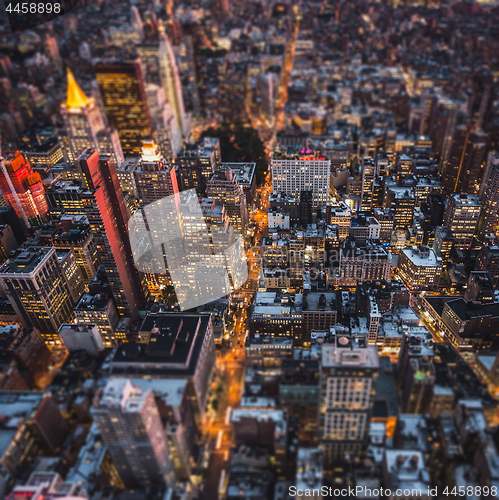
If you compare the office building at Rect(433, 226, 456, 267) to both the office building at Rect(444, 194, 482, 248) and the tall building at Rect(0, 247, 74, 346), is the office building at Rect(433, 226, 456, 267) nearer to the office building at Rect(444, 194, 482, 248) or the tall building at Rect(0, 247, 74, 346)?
the office building at Rect(444, 194, 482, 248)

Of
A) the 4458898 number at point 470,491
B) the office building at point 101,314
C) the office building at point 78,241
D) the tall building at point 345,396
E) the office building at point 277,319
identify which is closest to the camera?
the 4458898 number at point 470,491

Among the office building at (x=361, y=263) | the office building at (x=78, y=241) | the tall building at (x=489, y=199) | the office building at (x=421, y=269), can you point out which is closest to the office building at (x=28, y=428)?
the office building at (x=78, y=241)

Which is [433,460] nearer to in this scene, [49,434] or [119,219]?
[49,434]

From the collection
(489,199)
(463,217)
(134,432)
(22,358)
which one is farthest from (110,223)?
(489,199)

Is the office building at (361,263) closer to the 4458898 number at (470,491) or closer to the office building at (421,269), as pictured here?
the office building at (421,269)

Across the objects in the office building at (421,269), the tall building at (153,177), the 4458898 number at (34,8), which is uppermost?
the 4458898 number at (34,8)

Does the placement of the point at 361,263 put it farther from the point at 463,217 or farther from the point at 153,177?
the point at 153,177

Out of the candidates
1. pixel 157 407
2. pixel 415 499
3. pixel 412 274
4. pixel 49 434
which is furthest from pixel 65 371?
A: pixel 412 274

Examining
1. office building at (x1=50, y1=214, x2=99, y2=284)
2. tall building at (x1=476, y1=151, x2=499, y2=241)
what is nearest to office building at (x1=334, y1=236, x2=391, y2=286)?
tall building at (x1=476, y1=151, x2=499, y2=241)
